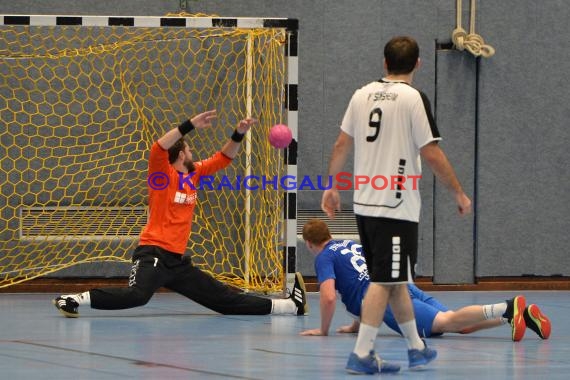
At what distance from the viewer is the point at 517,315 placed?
6.96m

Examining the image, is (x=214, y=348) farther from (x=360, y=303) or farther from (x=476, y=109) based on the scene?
(x=476, y=109)

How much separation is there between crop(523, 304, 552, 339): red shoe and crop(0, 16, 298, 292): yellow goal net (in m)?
3.81

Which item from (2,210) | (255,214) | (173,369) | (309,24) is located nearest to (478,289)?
(255,214)

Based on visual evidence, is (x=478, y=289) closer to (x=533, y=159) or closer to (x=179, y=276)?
(x=533, y=159)

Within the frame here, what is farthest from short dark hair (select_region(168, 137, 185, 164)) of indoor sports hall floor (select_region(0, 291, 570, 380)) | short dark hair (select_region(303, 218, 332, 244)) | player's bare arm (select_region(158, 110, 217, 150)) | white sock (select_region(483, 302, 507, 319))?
white sock (select_region(483, 302, 507, 319))

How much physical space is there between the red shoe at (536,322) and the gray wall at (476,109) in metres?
4.16

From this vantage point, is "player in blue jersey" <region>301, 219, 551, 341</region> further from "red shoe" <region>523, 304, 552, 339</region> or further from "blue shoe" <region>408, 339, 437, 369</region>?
"blue shoe" <region>408, 339, 437, 369</region>

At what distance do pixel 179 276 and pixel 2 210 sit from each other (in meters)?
3.10

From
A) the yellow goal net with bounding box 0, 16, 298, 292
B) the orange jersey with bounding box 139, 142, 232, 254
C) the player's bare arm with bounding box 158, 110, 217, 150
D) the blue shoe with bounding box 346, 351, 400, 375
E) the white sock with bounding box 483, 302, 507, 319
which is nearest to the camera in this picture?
the blue shoe with bounding box 346, 351, 400, 375

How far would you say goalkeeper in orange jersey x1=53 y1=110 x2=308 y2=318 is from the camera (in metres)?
8.13

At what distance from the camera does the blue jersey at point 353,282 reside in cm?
702

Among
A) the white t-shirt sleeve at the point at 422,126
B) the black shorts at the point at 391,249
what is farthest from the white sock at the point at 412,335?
the white t-shirt sleeve at the point at 422,126

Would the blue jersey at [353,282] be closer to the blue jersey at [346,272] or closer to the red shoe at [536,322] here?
the blue jersey at [346,272]

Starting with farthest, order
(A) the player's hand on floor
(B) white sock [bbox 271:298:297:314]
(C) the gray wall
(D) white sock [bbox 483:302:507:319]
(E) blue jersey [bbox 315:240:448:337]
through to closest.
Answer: (C) the gray wall, (B) white sock [bbox 271:298:297:314], (A) the player's hand on floor, (E) blue jersey [bbox 315:240:448:337], (D) white sock [bbox 483:302:507:319]
